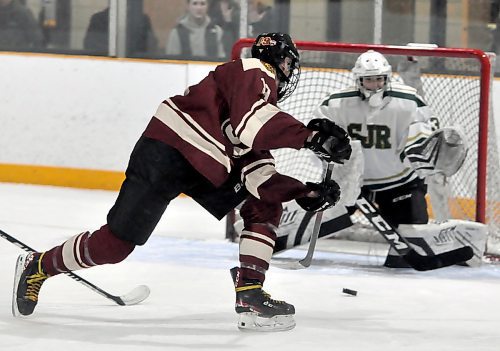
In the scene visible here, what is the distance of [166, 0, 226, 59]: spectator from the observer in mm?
6605

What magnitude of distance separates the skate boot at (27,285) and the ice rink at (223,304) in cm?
4

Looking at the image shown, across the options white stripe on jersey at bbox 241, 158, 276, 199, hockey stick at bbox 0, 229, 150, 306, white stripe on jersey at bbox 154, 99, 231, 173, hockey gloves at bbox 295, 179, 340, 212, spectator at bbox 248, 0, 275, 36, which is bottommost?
hockey stick at bbox 0, 229, 150, 306

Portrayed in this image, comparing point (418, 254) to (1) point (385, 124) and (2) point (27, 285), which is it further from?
(2) point (27, 285)

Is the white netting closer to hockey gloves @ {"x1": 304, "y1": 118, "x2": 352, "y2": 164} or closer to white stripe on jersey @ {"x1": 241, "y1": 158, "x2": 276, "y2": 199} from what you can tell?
white stripe on jersey @ {"x1": 241, "y1": 158, "x2": 276, "y2": 199}

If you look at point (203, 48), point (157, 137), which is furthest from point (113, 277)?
point (203, 48)

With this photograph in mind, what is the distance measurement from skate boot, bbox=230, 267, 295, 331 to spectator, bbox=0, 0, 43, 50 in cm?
387

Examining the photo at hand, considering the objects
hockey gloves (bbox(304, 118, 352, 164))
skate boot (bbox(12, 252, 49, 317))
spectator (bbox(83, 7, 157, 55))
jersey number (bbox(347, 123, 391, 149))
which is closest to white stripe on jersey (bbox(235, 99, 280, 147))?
hockey gloves (bbox(304, 118, 352, 164))

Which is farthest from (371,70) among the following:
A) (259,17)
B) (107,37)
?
(107,37)

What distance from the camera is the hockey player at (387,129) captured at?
456 centimetres

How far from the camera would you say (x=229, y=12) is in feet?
21.6

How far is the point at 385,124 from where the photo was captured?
4621 millimetres

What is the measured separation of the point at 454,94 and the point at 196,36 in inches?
81.9

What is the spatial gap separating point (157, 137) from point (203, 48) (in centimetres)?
341

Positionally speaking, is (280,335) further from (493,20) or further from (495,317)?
(493,20)
